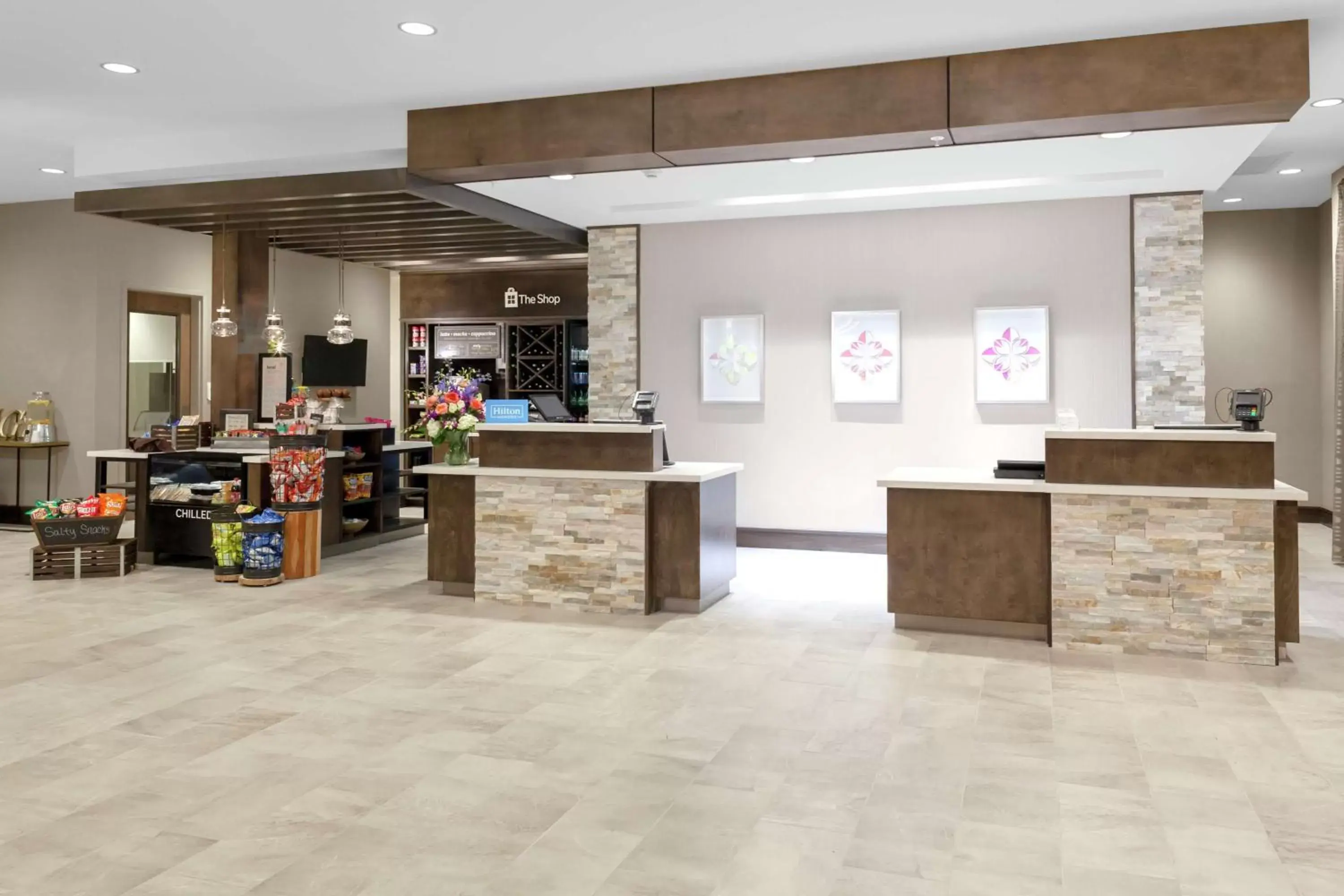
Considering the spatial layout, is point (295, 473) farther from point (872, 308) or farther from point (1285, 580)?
point (1285, 580)

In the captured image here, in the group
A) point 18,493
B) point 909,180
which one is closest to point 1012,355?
point 909,180

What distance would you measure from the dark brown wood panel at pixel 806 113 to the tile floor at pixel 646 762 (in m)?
2.89

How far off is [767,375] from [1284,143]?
442cm

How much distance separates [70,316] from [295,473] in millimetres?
4673

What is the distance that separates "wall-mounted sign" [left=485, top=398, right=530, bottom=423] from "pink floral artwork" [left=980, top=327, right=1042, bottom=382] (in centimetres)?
411

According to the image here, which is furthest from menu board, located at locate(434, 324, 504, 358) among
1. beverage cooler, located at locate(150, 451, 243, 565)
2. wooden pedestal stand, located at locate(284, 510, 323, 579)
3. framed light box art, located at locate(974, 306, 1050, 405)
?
framed light box art, located at locate(974, 306, 1050, 405)

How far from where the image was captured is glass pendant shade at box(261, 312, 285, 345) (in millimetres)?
8773

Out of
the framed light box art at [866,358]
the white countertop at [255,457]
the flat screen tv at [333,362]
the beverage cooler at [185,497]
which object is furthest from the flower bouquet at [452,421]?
the flat screen tv at [333,362]

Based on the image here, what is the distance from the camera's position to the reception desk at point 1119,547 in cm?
512

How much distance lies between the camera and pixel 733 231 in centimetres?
924

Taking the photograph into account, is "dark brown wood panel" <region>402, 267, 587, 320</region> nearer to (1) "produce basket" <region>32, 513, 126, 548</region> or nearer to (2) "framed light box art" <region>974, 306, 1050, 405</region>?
(2) "framed light box art" <region>974, 306, 1050, 405</region>

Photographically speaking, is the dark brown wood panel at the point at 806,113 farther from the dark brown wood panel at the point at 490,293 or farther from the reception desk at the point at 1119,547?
the dark brown wood panel at the point at 490,293

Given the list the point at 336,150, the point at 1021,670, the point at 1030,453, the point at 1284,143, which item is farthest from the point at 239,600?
the point at 1284,143

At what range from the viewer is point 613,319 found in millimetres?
9664
